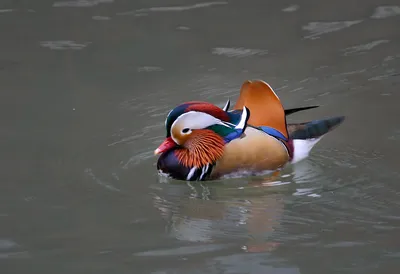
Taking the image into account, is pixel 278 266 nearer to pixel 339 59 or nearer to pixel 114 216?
pixel 114 216

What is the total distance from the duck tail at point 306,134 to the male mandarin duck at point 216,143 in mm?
150

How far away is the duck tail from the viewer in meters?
5.45

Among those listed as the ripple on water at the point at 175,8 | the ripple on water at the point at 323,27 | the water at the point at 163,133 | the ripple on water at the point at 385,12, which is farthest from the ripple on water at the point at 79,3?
the ripple on water at the point at 385,12

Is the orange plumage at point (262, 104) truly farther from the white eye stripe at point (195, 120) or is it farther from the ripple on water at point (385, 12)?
the ripple on water at point (385, 12)

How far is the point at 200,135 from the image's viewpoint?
5.18 m

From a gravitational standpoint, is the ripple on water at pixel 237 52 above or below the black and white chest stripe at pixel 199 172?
above

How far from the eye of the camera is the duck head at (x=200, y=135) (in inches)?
201

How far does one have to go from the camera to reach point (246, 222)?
438 centimetres

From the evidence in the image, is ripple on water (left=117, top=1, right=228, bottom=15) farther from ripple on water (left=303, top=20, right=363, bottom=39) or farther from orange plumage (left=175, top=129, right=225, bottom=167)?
orange plumage (left=175, top=129, right=225, bottom=167)

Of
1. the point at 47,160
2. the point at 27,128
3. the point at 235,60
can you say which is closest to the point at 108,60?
the point at 235,60

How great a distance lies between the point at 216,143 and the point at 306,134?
2.20 feet

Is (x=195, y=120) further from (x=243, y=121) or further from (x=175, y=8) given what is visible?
(x=175, y=8)

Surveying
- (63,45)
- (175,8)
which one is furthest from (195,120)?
(175,8)

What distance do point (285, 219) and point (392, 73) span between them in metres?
3.00
